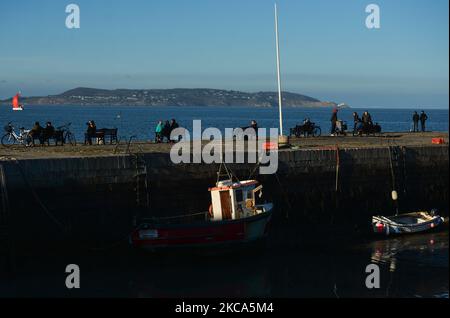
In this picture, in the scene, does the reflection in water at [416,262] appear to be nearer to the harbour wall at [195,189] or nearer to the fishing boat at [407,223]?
the fishing boat at [407,223]

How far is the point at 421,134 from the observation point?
4375cm

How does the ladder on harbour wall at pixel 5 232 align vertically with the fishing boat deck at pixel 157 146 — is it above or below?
below

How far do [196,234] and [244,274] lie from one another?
214cm

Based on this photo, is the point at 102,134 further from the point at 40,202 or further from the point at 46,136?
the point at 40,202

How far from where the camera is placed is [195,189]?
28500mm

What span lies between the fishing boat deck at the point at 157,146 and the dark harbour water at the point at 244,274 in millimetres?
4552

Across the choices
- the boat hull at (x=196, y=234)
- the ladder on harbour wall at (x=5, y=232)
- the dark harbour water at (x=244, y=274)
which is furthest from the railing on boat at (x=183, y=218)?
the ladder on harbour wall at (x=5, y=232)

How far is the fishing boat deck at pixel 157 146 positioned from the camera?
97.0ft

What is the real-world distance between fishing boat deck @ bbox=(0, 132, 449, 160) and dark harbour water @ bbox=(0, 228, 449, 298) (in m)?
4.55

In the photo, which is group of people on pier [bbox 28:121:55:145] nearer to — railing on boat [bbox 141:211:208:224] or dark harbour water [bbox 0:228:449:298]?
railing on boat [bbox 141:211:208:224]

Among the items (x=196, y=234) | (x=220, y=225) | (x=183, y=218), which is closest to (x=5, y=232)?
(x=196, y=234)

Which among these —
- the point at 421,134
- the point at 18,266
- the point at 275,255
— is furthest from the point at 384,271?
the point at 421,134
